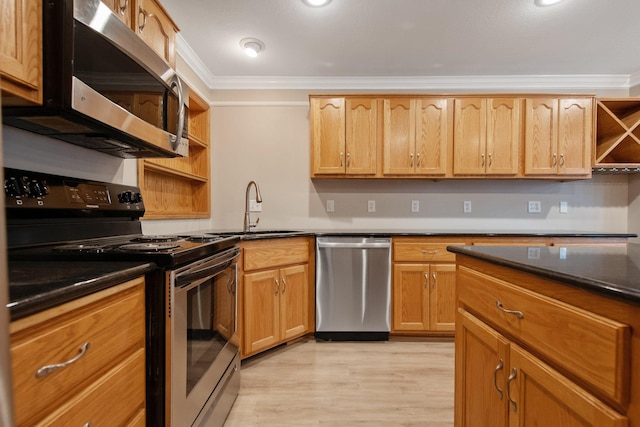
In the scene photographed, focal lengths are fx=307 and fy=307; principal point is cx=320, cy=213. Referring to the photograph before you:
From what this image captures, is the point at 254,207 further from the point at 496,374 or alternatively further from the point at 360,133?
the point at 496,374

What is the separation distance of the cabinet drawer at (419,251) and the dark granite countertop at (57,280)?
1.95 meters

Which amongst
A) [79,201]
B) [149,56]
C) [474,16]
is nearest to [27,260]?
[79,201]

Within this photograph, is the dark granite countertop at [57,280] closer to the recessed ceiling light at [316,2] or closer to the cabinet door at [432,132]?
the recessed ceiling light at [316,2]

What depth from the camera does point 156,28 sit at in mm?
1597

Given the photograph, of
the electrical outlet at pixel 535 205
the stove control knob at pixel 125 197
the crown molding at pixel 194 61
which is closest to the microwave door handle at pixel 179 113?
the stove control knob at pixel 125 197

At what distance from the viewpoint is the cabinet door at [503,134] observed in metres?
2.76

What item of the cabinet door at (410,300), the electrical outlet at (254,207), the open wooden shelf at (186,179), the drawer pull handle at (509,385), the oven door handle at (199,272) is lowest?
the cabinet door at (410,300)

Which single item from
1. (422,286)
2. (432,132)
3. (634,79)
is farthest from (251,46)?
(634,79)

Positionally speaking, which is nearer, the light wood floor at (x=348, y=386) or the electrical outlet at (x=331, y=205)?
the light wood floor at (x=348, y=386)

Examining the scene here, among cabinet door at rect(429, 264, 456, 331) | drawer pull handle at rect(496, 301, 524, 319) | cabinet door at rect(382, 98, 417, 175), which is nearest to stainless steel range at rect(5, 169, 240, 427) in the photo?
drawer pull handle at rect(496, 301, 524, 319)

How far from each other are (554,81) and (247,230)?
3.30m

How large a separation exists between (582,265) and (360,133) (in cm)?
219

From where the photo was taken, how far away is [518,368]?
2.89 ft

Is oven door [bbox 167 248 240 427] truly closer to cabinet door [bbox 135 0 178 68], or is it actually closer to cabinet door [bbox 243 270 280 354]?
cabinet door [bbox 243 270 280 354]
